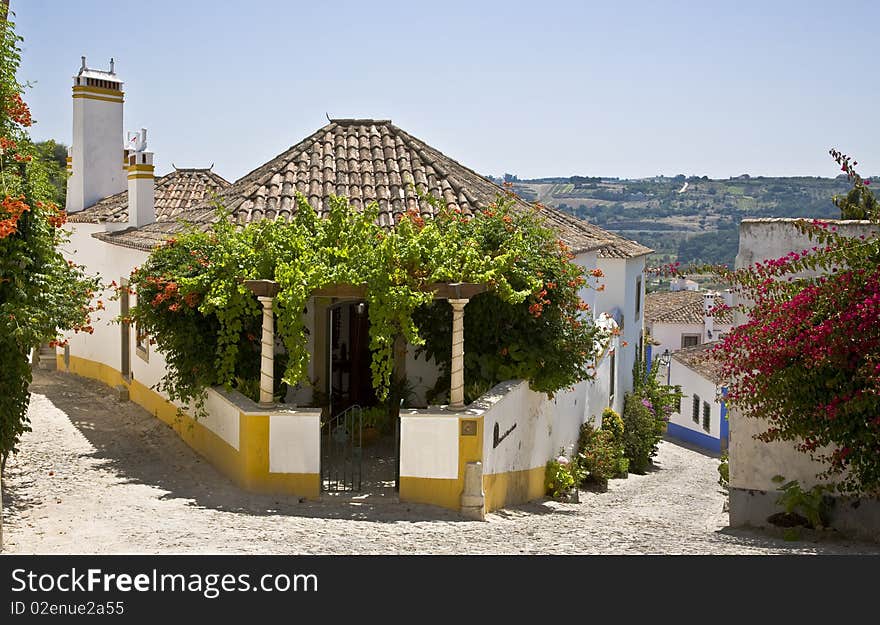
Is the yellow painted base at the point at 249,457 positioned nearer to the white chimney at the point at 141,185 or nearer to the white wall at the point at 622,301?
the white chimney at the point at 141,185

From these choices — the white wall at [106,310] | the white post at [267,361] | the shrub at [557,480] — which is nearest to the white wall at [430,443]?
the white post at [267,361]

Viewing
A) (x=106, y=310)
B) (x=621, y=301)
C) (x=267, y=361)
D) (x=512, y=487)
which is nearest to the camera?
(x=267, y=361)

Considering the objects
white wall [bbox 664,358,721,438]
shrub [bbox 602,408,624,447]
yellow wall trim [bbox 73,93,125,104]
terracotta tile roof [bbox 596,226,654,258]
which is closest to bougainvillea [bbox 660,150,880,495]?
shrub [bbox 602,408,624,447]

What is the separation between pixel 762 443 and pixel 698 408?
87.2 feet

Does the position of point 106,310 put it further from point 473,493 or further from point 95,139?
point 473,493

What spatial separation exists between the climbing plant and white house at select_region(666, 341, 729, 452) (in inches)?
822

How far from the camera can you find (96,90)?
21750 mm

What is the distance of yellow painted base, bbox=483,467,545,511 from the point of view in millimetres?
11922

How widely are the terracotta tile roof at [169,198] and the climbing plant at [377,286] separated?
6928 millimetres

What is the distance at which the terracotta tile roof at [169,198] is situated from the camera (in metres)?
20.3

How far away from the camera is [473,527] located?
1054 cm

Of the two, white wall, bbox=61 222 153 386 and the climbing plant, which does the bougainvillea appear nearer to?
the climbing plant

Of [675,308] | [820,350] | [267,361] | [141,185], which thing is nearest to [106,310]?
[141,185]

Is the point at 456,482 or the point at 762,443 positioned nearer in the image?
the point at 456,482
